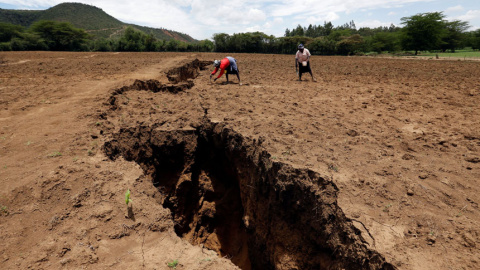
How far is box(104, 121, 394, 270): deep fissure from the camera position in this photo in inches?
115

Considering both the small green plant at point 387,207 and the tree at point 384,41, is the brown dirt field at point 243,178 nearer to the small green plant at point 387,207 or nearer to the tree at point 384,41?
the small green plant at point 387,207

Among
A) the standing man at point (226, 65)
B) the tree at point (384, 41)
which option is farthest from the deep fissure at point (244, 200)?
the tree at point (384, 41)

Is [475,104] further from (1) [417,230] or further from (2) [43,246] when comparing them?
(2) [43,246]

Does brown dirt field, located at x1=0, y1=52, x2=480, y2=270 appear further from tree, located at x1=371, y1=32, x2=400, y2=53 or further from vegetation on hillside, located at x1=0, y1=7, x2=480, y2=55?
tree, located at x1=371, y1=32, x2=400, y2=53

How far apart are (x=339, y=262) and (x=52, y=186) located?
12.4 ft

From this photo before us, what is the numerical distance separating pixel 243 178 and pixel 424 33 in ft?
131

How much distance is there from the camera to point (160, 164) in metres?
5.34

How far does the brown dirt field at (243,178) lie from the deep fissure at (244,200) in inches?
0.9

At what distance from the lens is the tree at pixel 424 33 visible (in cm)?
3145

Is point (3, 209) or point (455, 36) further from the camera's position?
point (455, 36)

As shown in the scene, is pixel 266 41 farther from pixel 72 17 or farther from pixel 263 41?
pixel 72 17

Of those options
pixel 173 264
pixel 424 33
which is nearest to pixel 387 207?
pixel 173 264

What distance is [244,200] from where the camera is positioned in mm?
4977

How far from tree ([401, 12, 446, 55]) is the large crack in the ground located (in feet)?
119
